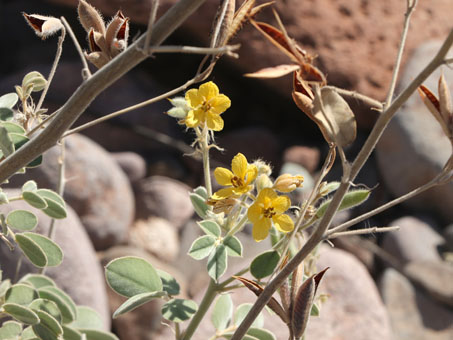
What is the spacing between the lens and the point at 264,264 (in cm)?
49

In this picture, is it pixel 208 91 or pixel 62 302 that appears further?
pixel 62 302

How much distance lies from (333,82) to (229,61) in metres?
0.54

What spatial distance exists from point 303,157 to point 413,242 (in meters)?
0.62

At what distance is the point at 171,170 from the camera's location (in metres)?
2.88

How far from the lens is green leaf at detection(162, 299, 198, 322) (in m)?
0.53

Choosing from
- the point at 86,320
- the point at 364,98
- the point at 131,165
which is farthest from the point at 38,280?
the point at 131,165

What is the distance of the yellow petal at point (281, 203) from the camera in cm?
47

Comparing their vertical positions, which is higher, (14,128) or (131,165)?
(14,128)

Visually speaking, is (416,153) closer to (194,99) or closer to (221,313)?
(221,313)

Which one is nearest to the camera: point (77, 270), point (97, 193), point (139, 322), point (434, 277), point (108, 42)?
point (108, 42)

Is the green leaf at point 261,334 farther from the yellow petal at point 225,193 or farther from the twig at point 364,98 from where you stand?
the twig at point 364,98

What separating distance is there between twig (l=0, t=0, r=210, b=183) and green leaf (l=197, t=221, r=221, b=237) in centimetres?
19

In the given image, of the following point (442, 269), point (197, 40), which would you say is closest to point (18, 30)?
point (197, 40)

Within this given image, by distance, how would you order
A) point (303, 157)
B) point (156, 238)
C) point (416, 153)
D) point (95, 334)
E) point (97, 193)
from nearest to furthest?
point (95, 334) < point (97, 193) < point (156, 238) < point (416, 153) < point (303, 157)
